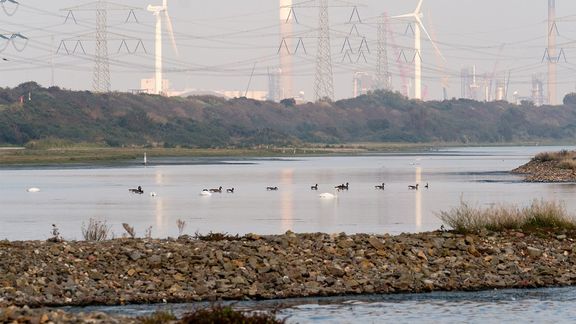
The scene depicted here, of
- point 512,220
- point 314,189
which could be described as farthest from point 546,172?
point 512,220

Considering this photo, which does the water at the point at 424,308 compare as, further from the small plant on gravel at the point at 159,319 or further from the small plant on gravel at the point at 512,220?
the small plant on gravel at the point at 512,220

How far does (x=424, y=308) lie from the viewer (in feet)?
78.0

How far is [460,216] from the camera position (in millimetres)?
32656

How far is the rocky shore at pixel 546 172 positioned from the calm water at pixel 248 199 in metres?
2.01

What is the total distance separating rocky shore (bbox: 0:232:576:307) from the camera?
24.5 m

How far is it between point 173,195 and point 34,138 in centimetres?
9592

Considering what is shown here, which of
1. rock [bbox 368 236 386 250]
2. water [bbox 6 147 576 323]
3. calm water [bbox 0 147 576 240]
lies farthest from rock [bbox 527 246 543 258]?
calm water [bbox 0 147 576 240]

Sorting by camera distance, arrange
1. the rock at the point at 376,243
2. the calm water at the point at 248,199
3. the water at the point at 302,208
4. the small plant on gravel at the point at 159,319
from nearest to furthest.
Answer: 1. the small plant on gravel at the point at 159,319
2. the water at the point at 302,208
3. the rock at the point at 376,243
4. the calm water at the point at 248,199

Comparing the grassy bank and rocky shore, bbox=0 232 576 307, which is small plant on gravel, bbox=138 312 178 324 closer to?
rocky shore, bbox=0 232 576 307

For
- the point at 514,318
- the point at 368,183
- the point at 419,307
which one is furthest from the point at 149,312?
the point at 368,183

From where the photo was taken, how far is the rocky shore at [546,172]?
8394 cm

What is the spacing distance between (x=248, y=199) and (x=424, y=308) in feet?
133

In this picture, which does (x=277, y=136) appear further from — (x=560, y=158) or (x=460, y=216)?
(x=460, y=216)

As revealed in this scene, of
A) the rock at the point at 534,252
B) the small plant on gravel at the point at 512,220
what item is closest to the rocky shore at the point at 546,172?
the small plant on gravel at the point at 512,220
